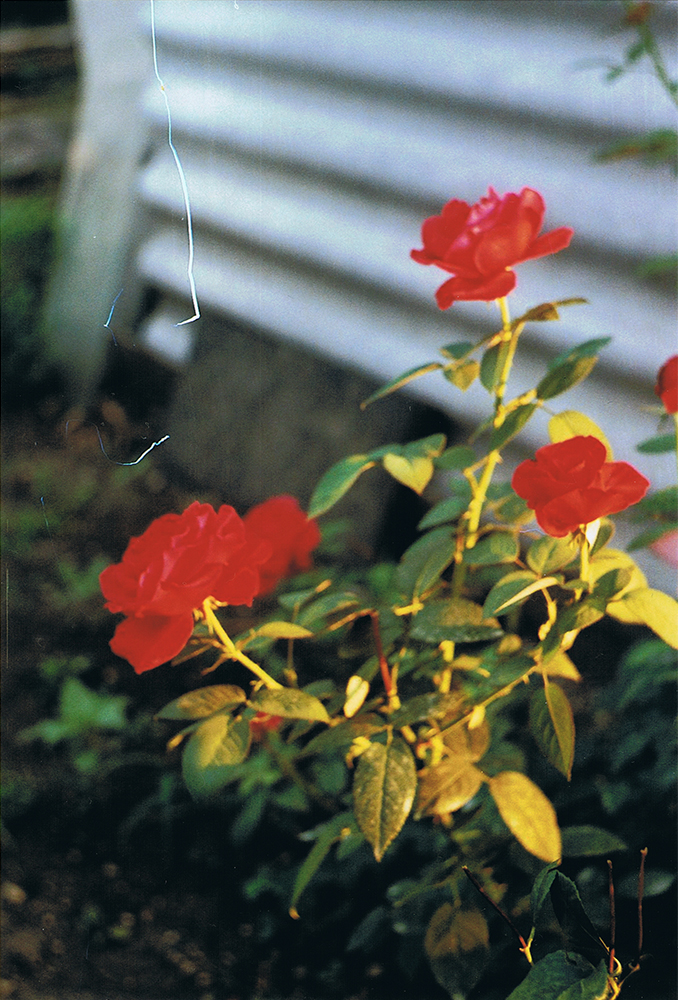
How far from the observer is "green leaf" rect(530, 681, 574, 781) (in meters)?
0.81

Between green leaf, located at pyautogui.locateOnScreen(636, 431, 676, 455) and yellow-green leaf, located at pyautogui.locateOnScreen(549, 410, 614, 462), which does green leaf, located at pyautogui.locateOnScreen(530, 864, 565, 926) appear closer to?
yellow-green leaf, located at pyautogui.locateOnScreen(549, 410, 614, 462)

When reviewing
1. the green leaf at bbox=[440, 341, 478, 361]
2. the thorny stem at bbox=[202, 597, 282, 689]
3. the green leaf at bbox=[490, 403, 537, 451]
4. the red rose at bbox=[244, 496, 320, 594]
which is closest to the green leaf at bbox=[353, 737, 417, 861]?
the thorny stem at bbox=[202, 597, 282, 689]

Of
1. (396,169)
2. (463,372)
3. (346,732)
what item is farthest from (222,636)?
(396,169)

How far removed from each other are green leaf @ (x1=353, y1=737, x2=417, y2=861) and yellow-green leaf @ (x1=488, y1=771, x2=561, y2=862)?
0.47ft

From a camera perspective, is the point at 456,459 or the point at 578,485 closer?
the point at 578,485

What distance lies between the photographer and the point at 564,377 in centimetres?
90

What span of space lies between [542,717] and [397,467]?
0.32m

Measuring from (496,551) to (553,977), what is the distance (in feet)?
1.32

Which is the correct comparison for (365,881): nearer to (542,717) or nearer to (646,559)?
(542,717)

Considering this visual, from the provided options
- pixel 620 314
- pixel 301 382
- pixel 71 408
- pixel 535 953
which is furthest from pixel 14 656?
pixel 620 314

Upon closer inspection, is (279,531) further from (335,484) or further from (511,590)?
(511,590)

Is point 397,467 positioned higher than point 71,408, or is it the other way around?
point 397,467

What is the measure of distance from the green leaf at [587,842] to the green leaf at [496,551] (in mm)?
348

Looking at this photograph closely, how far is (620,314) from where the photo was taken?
1.56m
